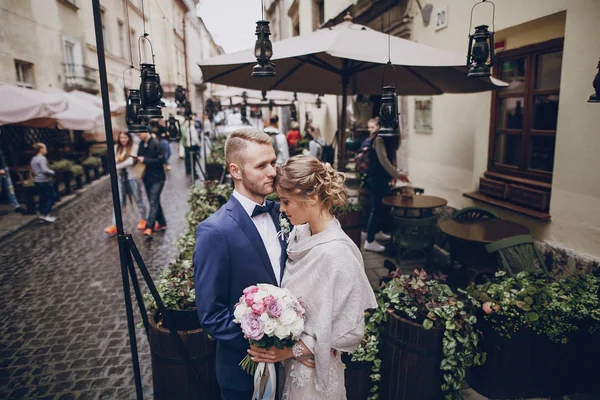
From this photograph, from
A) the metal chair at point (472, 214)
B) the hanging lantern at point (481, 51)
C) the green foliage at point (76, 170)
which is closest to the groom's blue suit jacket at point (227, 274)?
the hanging lantern at point (481, 51)

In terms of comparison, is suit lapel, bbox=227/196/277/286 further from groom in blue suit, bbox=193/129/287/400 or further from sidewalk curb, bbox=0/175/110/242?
sidewalk curb, bbox=0/175/110/242

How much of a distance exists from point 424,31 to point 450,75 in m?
3.31

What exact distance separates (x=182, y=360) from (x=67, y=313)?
297 centimetres

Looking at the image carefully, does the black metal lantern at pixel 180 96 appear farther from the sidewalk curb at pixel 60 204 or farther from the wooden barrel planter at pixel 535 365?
the wooden barrel planter at pixel 535 365

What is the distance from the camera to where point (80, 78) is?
1623cm

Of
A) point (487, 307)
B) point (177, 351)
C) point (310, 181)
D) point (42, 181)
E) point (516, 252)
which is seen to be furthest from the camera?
point (42, 181)

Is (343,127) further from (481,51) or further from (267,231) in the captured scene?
(267,231)

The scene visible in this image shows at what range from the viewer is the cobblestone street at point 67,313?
11.4 feet

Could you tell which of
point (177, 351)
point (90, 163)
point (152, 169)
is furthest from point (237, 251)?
point (90, 163)

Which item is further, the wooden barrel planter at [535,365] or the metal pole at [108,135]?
the wooden barrel planter at [535,365]

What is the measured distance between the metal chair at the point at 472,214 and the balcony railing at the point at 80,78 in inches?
631

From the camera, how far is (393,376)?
2793 mm

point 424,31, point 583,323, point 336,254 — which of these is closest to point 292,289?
point 336,254

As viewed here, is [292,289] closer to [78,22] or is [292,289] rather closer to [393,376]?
[393,376]
